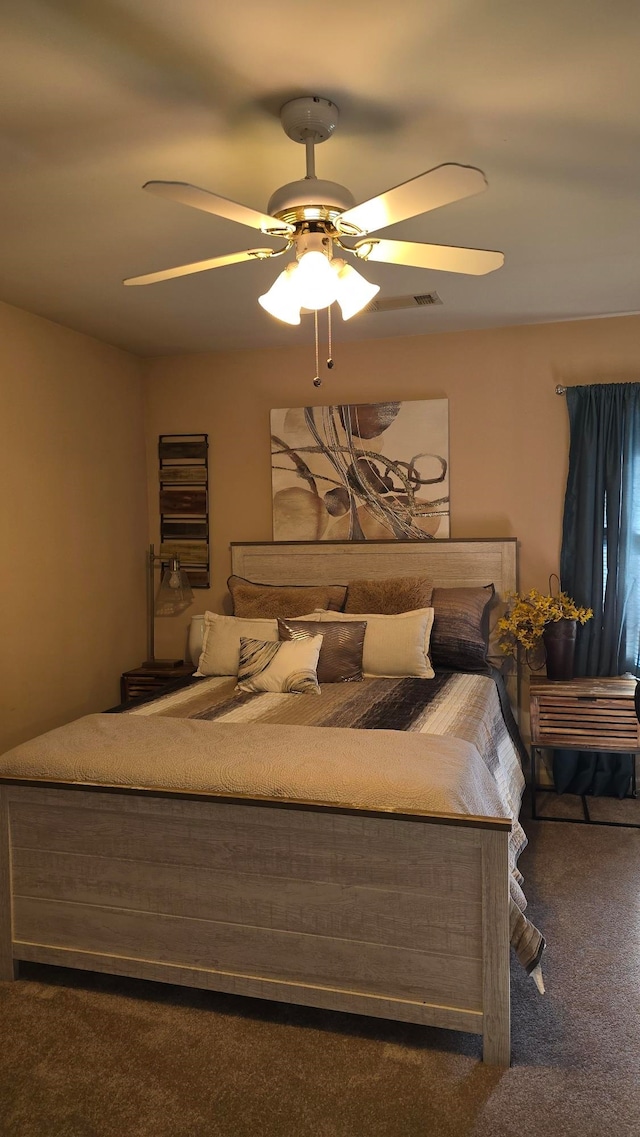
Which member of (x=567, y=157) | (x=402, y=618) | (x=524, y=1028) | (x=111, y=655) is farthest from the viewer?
(x=111, y=655)

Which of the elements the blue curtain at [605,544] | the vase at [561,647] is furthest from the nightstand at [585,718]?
the blue curtain at [605,544]

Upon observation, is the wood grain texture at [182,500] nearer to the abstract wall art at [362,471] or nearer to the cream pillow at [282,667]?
the abstract wall art at [362,471]

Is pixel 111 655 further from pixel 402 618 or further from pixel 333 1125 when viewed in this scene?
pixel 333 1125

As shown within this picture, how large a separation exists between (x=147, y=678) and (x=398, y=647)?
5.01 feet

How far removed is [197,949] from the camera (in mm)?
2354

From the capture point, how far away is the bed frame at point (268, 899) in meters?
2.11

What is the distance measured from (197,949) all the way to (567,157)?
2.53 m

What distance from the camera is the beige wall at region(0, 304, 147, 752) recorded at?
3.83m

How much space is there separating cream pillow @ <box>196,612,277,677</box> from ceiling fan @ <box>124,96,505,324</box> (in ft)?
5.80

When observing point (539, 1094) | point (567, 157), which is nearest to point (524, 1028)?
Answer: point (539, 1094)

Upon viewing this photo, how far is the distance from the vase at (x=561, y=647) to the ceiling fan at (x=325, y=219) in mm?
2153

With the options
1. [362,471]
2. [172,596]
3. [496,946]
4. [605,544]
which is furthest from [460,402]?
[496,946]

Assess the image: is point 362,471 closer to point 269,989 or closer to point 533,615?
point 533,615

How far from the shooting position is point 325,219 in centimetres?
218
